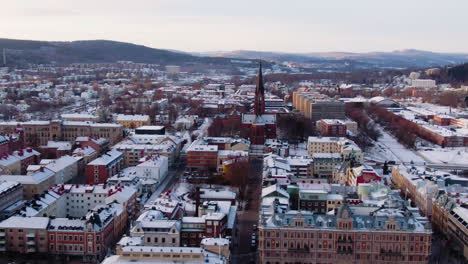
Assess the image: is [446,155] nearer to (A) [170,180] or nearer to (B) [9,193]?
(A) [170,180]

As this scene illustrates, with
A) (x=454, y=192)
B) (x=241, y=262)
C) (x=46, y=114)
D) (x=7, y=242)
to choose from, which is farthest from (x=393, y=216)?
(x=46, y=114)

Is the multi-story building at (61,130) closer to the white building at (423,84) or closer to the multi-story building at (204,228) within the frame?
the multi-story building at (204,228)

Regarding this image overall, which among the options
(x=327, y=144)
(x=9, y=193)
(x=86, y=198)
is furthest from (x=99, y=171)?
(x=327, y=144)

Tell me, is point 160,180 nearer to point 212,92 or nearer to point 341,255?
point 341,255

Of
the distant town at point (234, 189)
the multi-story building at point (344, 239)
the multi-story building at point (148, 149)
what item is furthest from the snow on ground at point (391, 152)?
the multi-story building at point (344, 239)

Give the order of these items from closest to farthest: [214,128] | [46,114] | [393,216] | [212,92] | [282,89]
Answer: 1. [393,216]
2. [214,128]
3. [46,114]
4. [212,92]
5. [282,89]

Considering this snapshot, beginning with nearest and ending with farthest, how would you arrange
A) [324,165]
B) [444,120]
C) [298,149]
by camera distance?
[324,165]
[298,149]
[444,120]
